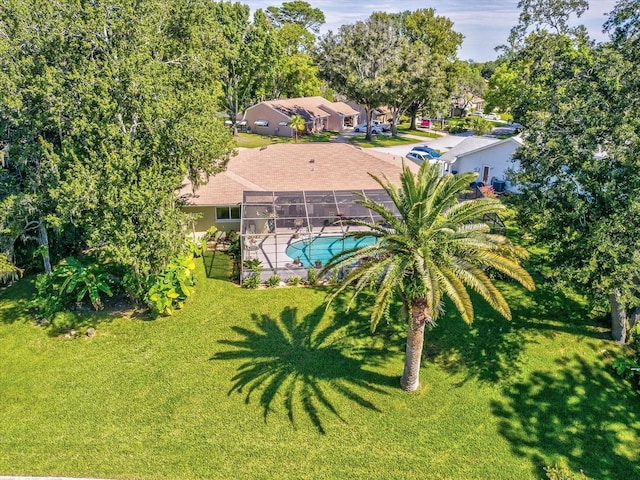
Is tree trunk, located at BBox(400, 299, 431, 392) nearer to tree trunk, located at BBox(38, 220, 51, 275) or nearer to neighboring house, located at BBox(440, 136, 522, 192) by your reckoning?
tree trunk, located at BBox(38, 220, 51, 275)

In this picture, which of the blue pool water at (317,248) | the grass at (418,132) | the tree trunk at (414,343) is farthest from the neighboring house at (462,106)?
the tree trunk at (414,343)

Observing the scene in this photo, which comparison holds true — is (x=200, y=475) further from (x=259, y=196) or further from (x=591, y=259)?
(x=259, y=196)

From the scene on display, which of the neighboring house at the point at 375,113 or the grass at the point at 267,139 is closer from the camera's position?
the grass at the point at 267,139

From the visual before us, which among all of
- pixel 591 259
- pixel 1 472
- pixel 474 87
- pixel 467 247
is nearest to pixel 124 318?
pixel 1 472

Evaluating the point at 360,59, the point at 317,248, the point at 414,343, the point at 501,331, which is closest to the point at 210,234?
the point at 317,248

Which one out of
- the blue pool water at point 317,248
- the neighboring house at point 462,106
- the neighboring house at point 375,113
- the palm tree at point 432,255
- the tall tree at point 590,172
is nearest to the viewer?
the palm tree at point 432,255

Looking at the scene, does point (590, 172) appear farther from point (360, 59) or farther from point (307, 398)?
point (360, 59)

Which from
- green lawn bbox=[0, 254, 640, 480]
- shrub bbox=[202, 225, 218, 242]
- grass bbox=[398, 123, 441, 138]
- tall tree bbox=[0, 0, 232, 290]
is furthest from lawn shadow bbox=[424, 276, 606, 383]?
grass bbox=[398, 123, 441, 138]

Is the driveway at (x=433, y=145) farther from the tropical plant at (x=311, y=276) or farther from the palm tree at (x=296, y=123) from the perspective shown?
the tropical plant at (x=311, y=276)
